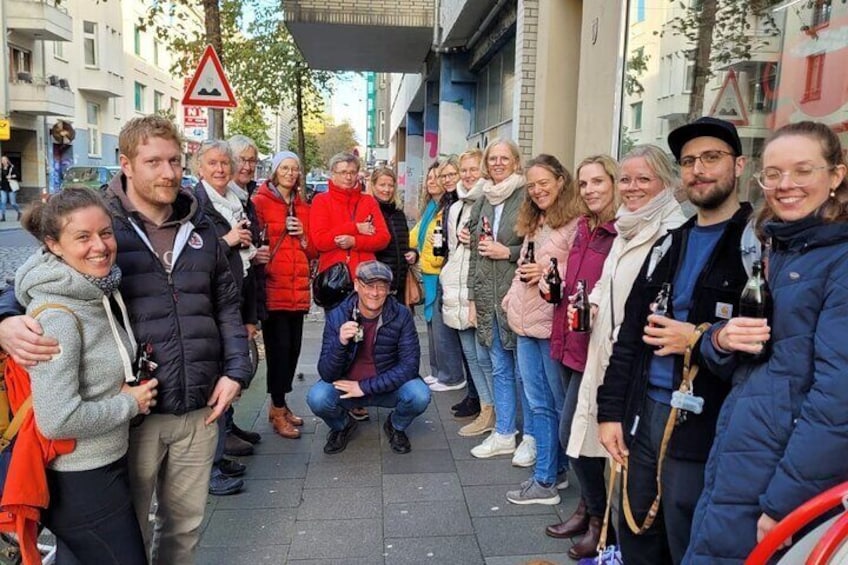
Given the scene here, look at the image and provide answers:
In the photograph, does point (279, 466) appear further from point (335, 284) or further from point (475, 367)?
point (475, 367)

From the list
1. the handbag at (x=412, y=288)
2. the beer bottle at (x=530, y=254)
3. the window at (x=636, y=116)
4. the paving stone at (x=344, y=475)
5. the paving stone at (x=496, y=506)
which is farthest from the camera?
the handbag at (x=412, y=288)

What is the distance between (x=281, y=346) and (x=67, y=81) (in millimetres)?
36583

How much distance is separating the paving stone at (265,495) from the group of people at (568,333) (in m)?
0.13

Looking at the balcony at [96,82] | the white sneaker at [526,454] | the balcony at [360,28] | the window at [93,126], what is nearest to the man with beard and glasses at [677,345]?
the white sneaker at [526,454]

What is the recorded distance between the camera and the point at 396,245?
245 inches

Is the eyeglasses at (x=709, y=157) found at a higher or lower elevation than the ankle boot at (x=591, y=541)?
higher

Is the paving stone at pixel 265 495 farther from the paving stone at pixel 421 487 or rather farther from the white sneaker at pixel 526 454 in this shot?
the white sneaker at pixel 526 454

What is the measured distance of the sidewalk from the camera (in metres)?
3.60

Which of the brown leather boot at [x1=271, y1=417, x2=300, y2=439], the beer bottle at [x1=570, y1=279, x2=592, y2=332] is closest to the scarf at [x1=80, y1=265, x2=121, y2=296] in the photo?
the beer bottle at [x1=570, y1=279, x2=592, y2=332]

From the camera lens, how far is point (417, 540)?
147 inches

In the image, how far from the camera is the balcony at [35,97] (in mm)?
30625

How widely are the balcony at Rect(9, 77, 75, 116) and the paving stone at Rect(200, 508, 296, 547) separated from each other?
32330 mm

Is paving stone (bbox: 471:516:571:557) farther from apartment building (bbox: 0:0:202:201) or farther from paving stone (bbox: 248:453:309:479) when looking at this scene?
apartment building (bbox: 0:0:202:201)

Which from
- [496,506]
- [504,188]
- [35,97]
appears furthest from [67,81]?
[496,506]
